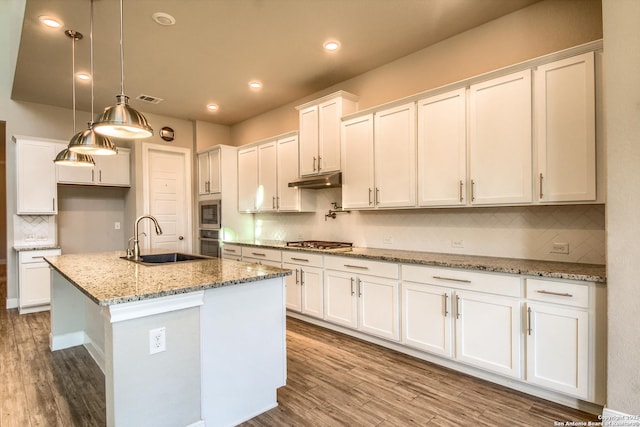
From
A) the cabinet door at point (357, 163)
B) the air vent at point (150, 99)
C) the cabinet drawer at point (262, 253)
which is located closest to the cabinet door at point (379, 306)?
the cabinet door at point (357, 163)

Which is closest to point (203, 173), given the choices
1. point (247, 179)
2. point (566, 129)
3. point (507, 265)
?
point (247, 179)

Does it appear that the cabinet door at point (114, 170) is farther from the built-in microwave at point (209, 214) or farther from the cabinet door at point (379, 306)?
the cabinet door at point (379, 306)

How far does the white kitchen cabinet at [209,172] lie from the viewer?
5465mm

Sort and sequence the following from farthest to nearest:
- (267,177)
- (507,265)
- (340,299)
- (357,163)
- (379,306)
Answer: (267,177), (357,163), (340,299), (379,306), (507,265)

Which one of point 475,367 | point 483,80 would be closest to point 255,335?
point 475,367

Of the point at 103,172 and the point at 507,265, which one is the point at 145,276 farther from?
the point at 103,172

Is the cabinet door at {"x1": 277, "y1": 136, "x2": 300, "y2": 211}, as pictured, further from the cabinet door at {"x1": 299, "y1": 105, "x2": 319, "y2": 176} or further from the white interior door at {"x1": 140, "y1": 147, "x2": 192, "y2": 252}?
the white interior door at {"x1": 140, "y1": 147, "x2": 192, "y2": 252}

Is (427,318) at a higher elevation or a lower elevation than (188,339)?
lower

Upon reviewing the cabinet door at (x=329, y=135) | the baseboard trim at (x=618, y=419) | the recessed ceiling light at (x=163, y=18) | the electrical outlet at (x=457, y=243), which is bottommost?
the baseboard trim at (x=618, y=419)

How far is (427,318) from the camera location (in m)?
2.82

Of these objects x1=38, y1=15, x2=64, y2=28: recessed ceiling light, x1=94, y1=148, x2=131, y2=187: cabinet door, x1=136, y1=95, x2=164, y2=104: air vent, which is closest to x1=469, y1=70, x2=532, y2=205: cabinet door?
x1=38, y1=15, x2=64, y2=28: recessed ceiling light

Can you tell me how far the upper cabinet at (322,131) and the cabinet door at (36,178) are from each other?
3510 mm

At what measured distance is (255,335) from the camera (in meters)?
2.17

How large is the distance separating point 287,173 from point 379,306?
88.5 inches
